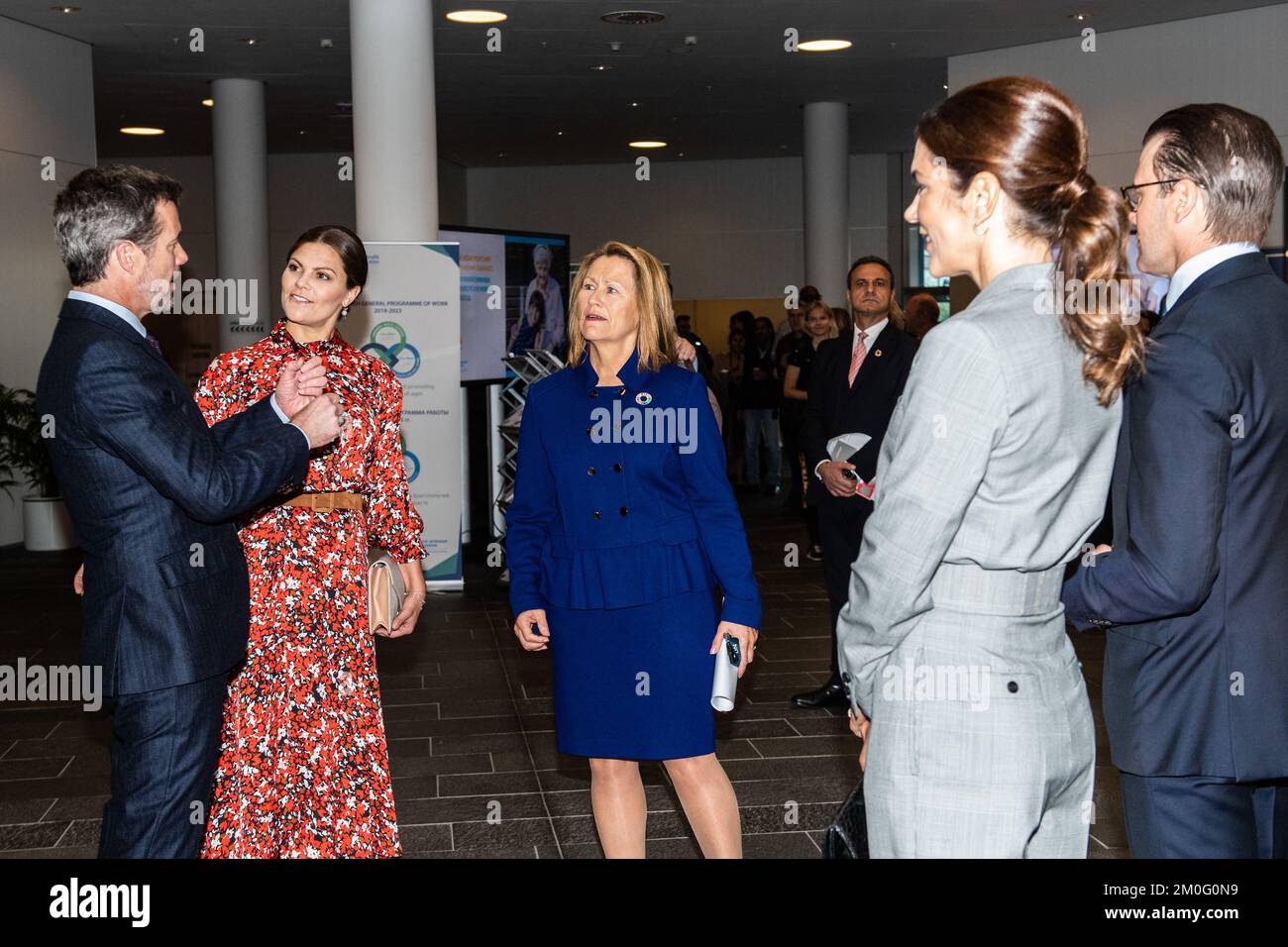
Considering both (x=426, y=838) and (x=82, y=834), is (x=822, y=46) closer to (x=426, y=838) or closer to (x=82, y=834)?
(x=426, y=838)

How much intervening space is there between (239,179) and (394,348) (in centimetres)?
664

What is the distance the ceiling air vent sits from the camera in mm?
11125

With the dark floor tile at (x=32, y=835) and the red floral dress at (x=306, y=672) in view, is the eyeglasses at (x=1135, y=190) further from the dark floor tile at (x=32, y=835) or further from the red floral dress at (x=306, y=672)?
the dark floor tile at (x=32, y=835)

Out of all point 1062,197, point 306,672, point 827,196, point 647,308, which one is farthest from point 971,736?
point 827,196

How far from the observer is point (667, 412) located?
327 cm

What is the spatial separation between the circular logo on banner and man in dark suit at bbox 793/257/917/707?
3689 millimetres

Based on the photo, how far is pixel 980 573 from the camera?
1.87 metres

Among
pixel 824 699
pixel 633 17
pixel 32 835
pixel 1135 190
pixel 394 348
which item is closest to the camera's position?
pixel 1135 190

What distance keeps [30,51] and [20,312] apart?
7.37 feet

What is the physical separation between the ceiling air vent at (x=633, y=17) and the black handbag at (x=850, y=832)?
395 inches

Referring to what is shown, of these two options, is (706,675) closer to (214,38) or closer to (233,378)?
(233,378)

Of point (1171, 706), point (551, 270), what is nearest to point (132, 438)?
point (1171, 706)

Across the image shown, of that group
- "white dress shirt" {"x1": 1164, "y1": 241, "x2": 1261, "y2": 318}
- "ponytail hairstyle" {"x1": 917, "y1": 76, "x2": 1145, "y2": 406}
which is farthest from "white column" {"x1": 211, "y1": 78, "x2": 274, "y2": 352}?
"ponytail hairstyle" {"x1": 917, "y1": 76, "x2": 1145, "y2": 406}

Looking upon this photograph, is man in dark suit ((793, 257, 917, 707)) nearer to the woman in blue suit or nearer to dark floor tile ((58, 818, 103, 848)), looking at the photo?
the woman in blue suit
